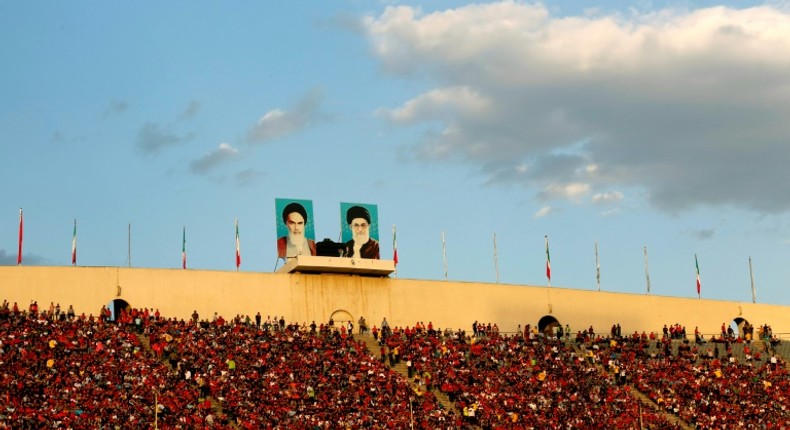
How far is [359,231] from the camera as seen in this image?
83375 millimetres

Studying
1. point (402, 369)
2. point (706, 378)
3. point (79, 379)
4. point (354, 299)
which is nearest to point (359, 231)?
point (354, 299)

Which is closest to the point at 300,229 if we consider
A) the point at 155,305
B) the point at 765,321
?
the point at 155,305

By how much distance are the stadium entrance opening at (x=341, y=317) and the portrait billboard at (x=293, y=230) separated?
12.0 ft

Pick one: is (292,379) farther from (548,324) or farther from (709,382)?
(548,324)

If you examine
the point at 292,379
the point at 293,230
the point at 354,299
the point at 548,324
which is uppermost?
the point at 293,230

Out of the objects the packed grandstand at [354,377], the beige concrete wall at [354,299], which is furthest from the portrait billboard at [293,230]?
the packed grandstand at [354,377]

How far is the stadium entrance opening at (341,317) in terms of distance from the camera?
81.4m

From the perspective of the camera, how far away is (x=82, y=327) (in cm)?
6806

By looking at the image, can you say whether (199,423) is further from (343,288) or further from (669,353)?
(669,353)

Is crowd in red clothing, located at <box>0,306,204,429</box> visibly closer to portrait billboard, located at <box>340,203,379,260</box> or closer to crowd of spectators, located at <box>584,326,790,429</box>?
portrait billboard, located at <box>340,203,379,260</box>

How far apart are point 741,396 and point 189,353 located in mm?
29107

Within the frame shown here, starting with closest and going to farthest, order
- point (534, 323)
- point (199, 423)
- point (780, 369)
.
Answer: point (199, 423) < point (780, 369) < point (534, 323)

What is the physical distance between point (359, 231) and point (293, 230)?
4.11 metres

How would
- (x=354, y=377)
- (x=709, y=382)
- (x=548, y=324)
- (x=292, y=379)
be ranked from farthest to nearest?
(x=548, y=324), (x=709, y=382), (x=354, y=377), (x=292, y=379)
